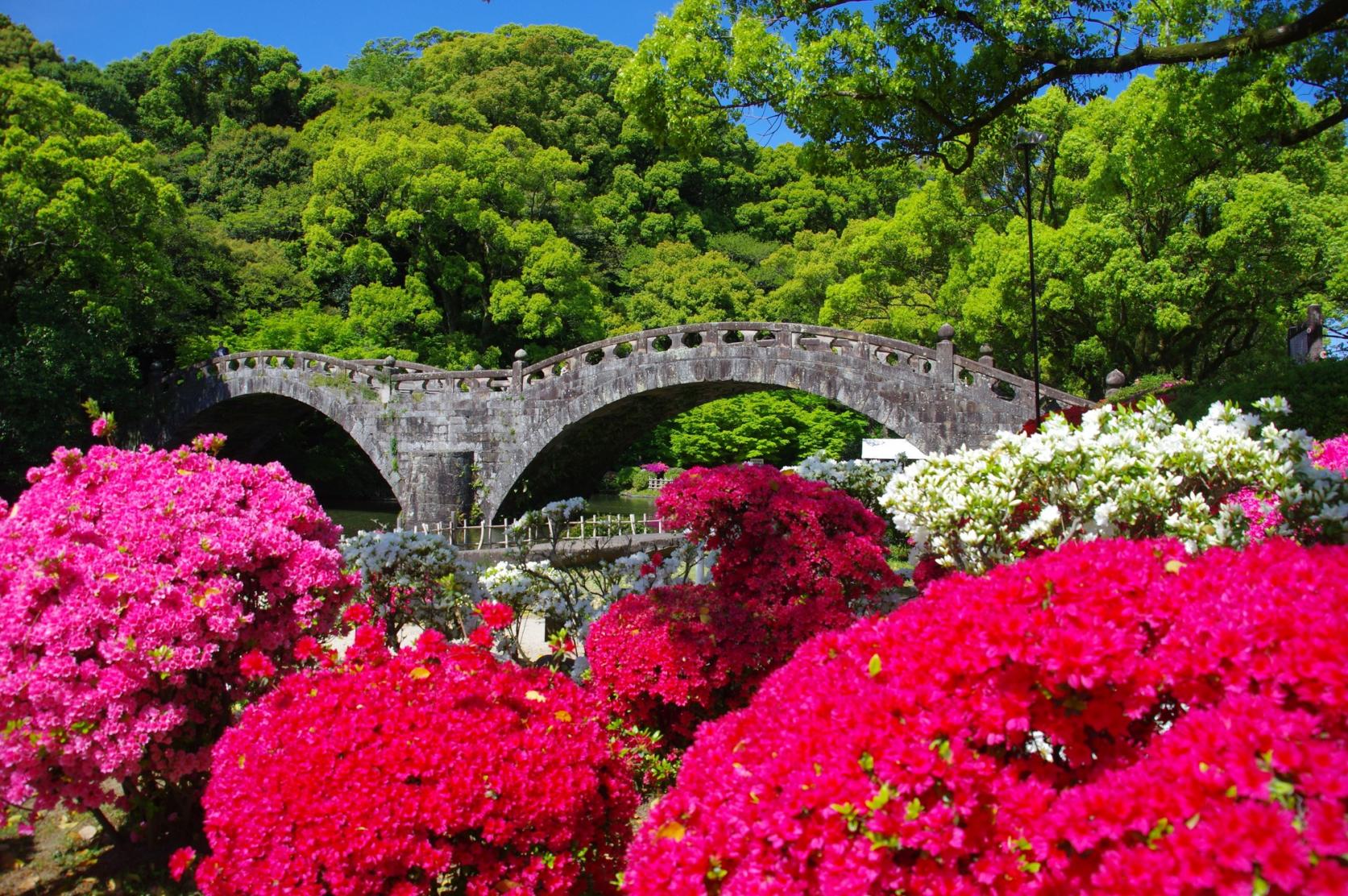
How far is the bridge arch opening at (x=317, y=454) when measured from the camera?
2584 centimetres

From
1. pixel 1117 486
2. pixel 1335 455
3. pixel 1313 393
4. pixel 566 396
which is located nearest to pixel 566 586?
pixel 1117 486

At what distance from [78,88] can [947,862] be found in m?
43.9

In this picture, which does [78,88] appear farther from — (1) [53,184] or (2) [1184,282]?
(2) [1184,282]

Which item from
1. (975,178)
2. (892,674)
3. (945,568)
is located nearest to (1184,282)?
(975,178)

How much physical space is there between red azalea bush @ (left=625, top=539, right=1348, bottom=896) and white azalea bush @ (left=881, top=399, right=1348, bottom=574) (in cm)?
135

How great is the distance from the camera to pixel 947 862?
1857mm

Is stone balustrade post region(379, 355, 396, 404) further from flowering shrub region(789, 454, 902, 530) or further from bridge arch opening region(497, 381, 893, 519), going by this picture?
flowering shrub region(789, 454, 902, 530)

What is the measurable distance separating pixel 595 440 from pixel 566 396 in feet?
8.28

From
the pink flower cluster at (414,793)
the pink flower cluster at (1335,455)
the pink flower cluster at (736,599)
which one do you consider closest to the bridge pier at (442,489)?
the pink flower cluster at (736,599)

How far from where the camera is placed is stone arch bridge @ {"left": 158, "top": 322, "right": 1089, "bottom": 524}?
14.4 metres

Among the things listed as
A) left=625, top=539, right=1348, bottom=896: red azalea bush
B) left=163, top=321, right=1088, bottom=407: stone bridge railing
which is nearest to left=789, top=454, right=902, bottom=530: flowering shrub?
left=163, top=321, right=1088, bottom=407: stone bridge railing

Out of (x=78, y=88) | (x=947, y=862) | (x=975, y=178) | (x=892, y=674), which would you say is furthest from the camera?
(x=78, y=88)

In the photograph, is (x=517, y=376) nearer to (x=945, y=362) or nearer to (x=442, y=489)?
(x=442, y=489)

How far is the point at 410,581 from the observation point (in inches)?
239
